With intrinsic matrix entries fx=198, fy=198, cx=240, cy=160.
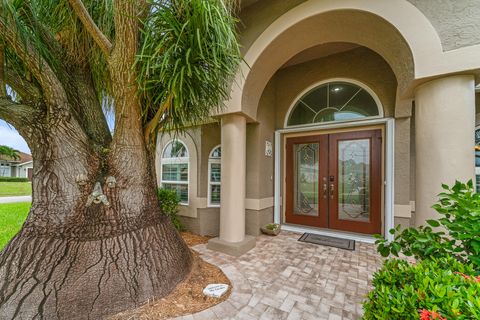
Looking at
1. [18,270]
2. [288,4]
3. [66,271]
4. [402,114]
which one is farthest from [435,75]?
[18,270]

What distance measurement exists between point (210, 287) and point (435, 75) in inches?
134

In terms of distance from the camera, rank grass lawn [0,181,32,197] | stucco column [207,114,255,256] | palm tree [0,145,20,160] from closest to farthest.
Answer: stucco column [207,114,255,256] → grass lawn [0,181,32,197] → palm tree [0,145,20,160]

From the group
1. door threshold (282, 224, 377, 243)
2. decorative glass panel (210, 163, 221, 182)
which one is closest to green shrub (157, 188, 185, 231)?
decorative glass panel (210, 163, 221, 182)

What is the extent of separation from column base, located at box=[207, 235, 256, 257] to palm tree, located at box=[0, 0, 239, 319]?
1040 mm

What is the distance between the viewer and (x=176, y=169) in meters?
5.00

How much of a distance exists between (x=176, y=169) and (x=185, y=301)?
3315 millimetres

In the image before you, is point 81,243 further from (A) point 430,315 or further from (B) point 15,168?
(B) point 15,168

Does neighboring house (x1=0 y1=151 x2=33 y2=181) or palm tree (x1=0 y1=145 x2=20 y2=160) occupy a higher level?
palm tree (x1=0 y1=145 x2=20 y2=160)

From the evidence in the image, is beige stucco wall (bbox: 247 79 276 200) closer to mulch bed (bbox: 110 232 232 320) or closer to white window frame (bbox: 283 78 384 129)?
white window frame (bbox: 283 78 384 129)

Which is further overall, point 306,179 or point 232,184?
point 306,179

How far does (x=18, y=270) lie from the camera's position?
1.88m

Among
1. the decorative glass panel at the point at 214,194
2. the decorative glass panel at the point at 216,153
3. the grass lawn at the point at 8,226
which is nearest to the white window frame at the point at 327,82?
the decorative glass panel at the point at 216,153

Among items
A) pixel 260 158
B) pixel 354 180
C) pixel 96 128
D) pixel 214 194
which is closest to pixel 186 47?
pixel 96 128

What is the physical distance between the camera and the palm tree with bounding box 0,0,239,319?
185cm
